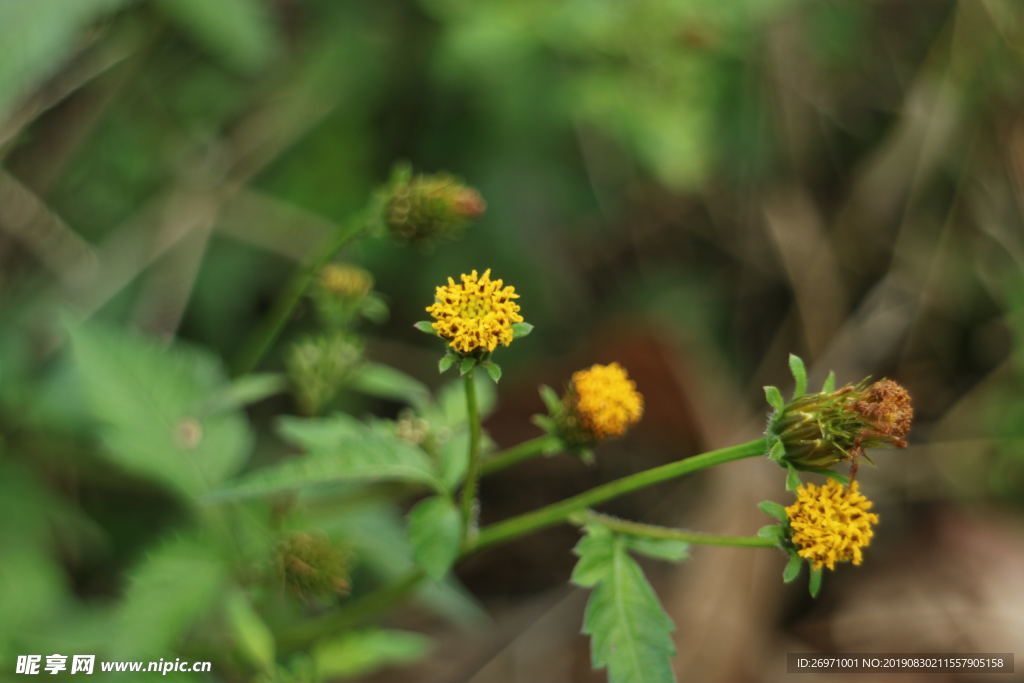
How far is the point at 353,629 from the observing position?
2.23m

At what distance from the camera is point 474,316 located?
57.9 inches

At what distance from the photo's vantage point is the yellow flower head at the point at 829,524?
4.69 feet

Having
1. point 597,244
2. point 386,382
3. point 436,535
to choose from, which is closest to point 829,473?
point 436,535

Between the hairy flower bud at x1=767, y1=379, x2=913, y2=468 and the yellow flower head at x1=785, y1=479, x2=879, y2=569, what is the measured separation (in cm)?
7

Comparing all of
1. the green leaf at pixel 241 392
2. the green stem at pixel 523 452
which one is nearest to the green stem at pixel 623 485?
the green stem at pixel 523 452

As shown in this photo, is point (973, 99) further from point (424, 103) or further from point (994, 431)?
point (424, 103)

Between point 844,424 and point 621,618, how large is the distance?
472mm

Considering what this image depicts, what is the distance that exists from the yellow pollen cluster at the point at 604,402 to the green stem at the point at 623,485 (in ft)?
0.38

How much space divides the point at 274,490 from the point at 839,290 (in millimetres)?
2784

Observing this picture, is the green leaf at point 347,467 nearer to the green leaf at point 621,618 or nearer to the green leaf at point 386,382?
the green leaf at point 621,618

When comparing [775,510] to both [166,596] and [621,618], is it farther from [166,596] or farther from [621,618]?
[166,596]

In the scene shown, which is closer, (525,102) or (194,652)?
(194,652)

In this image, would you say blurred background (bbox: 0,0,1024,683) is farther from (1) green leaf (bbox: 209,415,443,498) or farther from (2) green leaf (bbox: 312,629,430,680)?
(1) green leaf (bbox: 209,415,443,498)

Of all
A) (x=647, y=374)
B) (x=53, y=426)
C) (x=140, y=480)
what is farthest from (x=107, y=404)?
(x=647, y=374)
